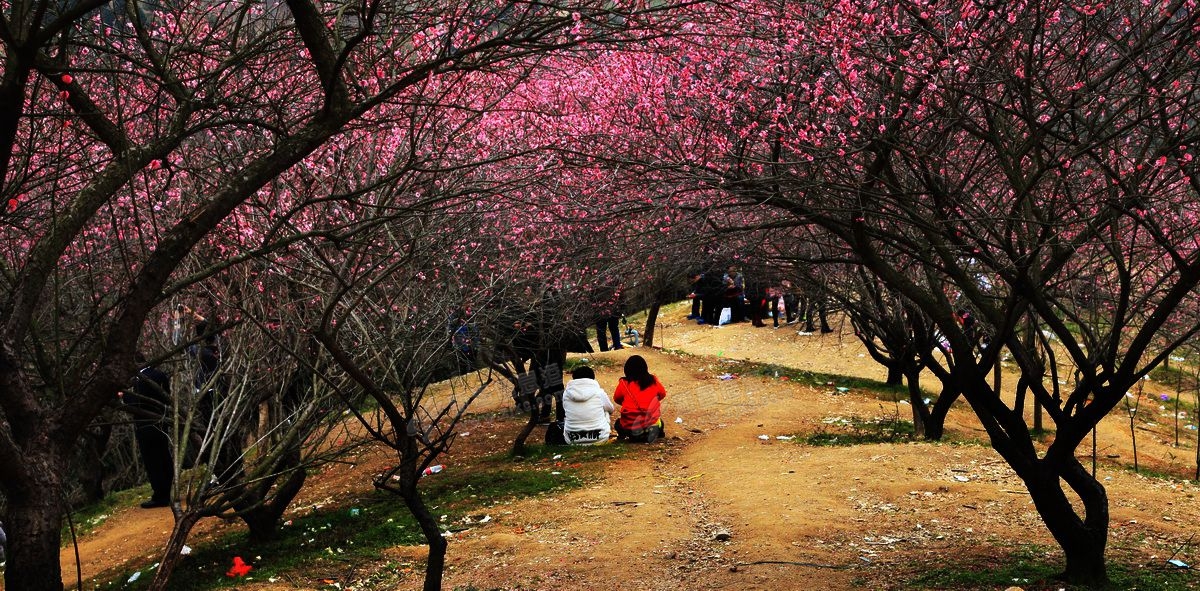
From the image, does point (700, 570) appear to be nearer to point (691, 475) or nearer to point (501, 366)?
point (691, 475)

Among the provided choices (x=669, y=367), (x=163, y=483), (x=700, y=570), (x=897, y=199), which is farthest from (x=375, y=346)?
(x=669, y=367)

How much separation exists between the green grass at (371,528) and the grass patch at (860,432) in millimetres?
2749

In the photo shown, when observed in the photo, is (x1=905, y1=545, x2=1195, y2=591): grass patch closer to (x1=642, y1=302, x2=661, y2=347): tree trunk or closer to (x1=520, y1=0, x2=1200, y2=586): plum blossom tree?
(x1=520, y1=0, x2=1200, y2=586): plum blossom tree

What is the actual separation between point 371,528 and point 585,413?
13.6 ft

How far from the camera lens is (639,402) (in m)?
13.9

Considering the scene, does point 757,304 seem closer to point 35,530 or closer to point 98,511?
point 98,511

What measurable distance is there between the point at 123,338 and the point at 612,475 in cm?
768

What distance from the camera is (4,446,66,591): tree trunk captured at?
4797 millimetres

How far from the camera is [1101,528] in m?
6.79

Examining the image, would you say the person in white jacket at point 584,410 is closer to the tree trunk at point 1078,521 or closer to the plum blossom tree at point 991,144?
the plum blossom tree at point 991,144

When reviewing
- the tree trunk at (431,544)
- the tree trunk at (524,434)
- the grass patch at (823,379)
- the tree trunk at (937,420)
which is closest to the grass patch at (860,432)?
the tree trunk at (937,420)

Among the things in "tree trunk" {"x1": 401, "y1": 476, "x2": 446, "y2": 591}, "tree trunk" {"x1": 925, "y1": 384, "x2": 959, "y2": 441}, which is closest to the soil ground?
"tree trunk" {"x1": 925, "y1": 384, "x2": 959, "y2": 441}

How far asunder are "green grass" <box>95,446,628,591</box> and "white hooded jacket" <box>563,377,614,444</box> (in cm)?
28

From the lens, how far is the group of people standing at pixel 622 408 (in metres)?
13.6
